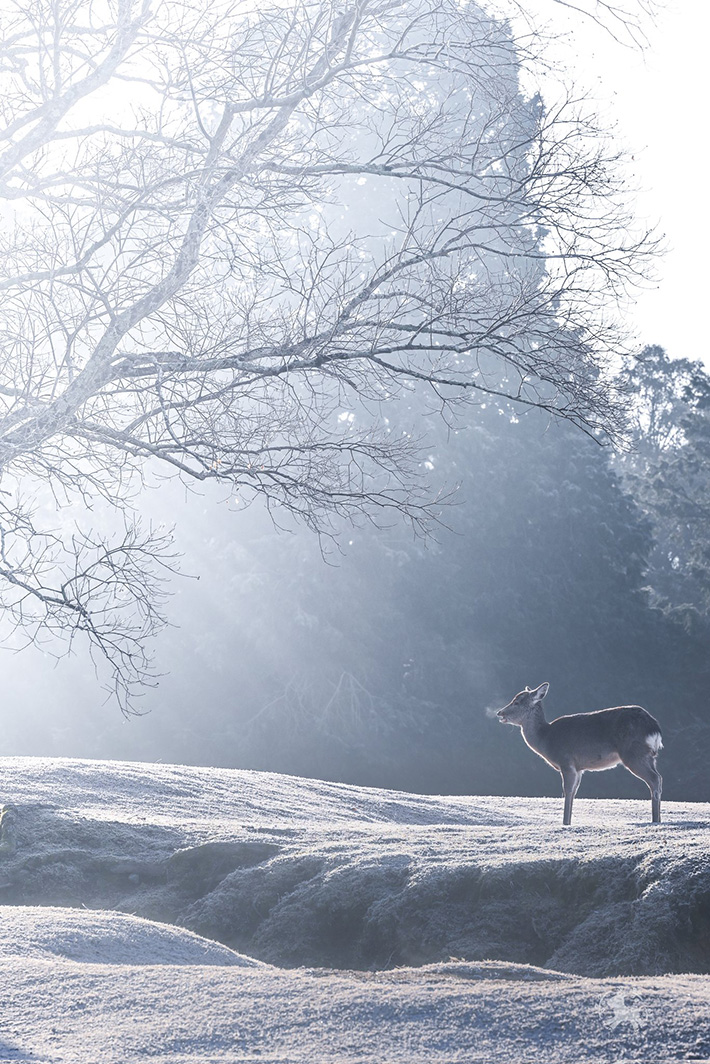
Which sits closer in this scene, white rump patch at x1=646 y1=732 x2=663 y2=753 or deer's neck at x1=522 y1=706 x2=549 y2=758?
white rump patch at x1=646 y1=732 x2=663 y2=753

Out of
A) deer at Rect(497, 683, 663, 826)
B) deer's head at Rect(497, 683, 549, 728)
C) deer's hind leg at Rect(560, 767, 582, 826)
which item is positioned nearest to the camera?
deer at Rect(497, 683, 663, 826)

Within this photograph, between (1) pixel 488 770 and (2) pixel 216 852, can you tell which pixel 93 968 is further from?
(1) pixel 488 770

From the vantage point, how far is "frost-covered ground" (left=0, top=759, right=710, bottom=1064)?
4.40 metres

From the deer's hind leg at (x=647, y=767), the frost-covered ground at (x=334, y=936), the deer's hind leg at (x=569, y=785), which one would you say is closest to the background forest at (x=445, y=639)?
the frost-covered ground at (x=334, y=936)

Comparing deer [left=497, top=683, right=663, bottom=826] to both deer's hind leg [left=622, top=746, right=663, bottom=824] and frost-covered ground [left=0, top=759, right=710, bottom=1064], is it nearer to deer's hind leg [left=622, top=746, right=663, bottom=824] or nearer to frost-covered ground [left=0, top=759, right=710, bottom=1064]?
deer's hind leg [left=622, top=746, right=663, bottom=824]

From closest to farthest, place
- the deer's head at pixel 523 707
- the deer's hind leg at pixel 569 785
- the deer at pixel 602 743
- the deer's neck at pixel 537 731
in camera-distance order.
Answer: the deer at pixel 602 743 < the deer's hind leg at pixel 569 785 < the deer's neck at pixel 537 731 < the deer's head at pixel 523 707

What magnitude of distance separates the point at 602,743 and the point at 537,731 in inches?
42.2

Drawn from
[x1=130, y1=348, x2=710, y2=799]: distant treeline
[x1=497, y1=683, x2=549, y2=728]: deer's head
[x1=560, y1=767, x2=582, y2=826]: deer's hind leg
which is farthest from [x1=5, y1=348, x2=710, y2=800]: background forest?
[x1=560, y1=767, x2=582, y2=826]: deer's hind leg

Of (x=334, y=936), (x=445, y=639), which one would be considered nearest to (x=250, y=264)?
(x=334, y=936)

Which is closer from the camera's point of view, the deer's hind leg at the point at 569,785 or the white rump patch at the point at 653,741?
the white rump patch at the point at 653,741

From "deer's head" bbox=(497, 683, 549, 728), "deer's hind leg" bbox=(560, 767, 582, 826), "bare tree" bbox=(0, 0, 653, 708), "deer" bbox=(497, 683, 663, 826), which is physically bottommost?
"deer's hind leg" bbox=(560, 767, 582, 826)

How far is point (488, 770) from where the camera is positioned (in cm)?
3300

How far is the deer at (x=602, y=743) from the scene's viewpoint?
32.6 ft

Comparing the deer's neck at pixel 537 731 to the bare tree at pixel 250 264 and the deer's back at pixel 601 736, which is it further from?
the bare tree at pixel 250 264
